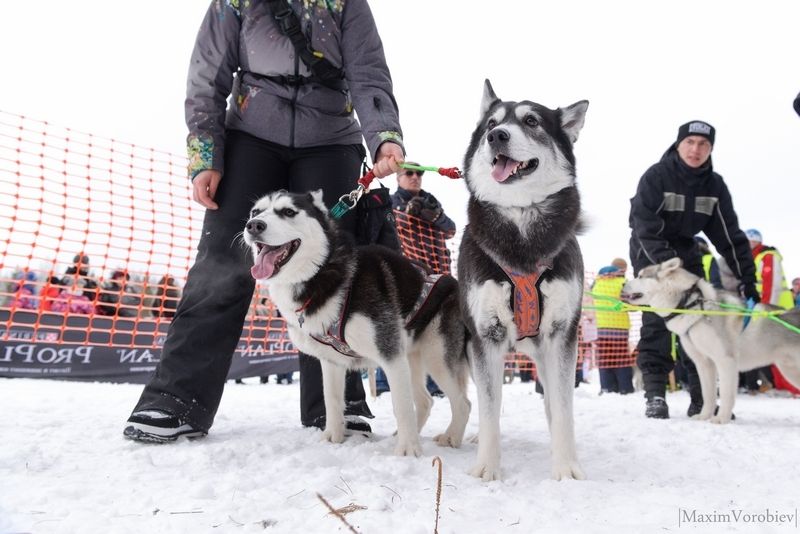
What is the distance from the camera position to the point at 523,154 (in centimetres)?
201

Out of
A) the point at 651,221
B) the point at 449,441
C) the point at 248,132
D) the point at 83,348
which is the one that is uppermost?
the point at 651,221

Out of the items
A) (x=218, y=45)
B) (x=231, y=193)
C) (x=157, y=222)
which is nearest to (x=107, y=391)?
(x=157, y=222)

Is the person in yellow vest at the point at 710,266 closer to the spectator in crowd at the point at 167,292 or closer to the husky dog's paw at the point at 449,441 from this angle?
Result: the husky dog's paw at the point at 449,441

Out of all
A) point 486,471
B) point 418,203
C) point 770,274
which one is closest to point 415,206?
point 418,203

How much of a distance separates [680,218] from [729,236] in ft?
1.52

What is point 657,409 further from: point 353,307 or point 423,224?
point 353,307

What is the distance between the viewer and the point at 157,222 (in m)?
5.15

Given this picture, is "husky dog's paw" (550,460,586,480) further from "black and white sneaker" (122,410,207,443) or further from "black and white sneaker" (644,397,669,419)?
"black and white sneaker" (644,397,669,419)

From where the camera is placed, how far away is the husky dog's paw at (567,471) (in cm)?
185

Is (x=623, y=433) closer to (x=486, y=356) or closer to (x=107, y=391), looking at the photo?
(x=486, y=356)

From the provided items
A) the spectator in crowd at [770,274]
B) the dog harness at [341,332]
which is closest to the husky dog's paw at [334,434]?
the dog harness at [341,332]

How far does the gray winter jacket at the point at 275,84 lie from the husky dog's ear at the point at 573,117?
78 centimetres

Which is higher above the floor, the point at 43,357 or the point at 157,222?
the point at 157,222

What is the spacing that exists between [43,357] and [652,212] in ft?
21.9
